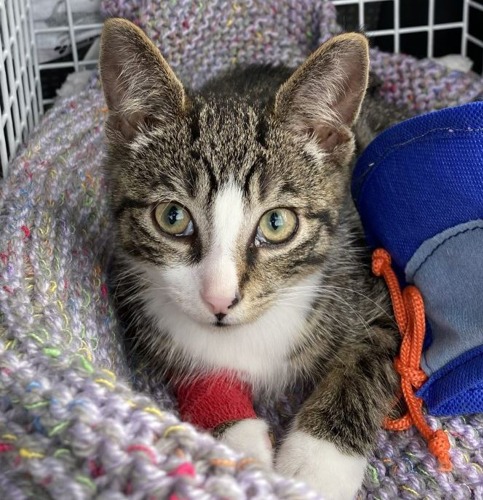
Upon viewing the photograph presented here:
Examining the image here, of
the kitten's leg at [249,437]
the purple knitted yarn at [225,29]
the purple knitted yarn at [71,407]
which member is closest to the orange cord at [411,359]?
the kitten's leg at [249,437]

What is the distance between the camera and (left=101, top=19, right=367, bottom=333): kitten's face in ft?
3.73

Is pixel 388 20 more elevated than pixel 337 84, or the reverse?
pixel 337 84

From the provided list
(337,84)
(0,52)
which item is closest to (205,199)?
(337,84)

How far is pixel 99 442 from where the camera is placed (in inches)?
31.5

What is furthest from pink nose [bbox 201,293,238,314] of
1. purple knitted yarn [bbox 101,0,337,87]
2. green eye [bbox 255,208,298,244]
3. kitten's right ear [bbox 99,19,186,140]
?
purple knitted yarn [bbox 101,0,337,87]

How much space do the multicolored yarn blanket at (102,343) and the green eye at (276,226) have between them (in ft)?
1.12

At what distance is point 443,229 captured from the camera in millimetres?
1252

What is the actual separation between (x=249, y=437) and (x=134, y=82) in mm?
656

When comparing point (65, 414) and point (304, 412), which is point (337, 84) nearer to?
point (304, 412)

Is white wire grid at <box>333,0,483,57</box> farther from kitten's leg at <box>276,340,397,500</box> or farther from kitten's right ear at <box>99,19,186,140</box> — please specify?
kitten's leg at <box>276,340,397,500</box>

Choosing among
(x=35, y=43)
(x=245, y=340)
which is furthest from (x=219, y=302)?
(x=35, y=43)

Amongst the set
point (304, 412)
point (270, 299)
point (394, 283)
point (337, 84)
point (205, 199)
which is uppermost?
point (337, 84)

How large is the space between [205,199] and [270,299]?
0.20m

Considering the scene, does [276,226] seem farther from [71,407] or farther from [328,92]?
[71,407]
